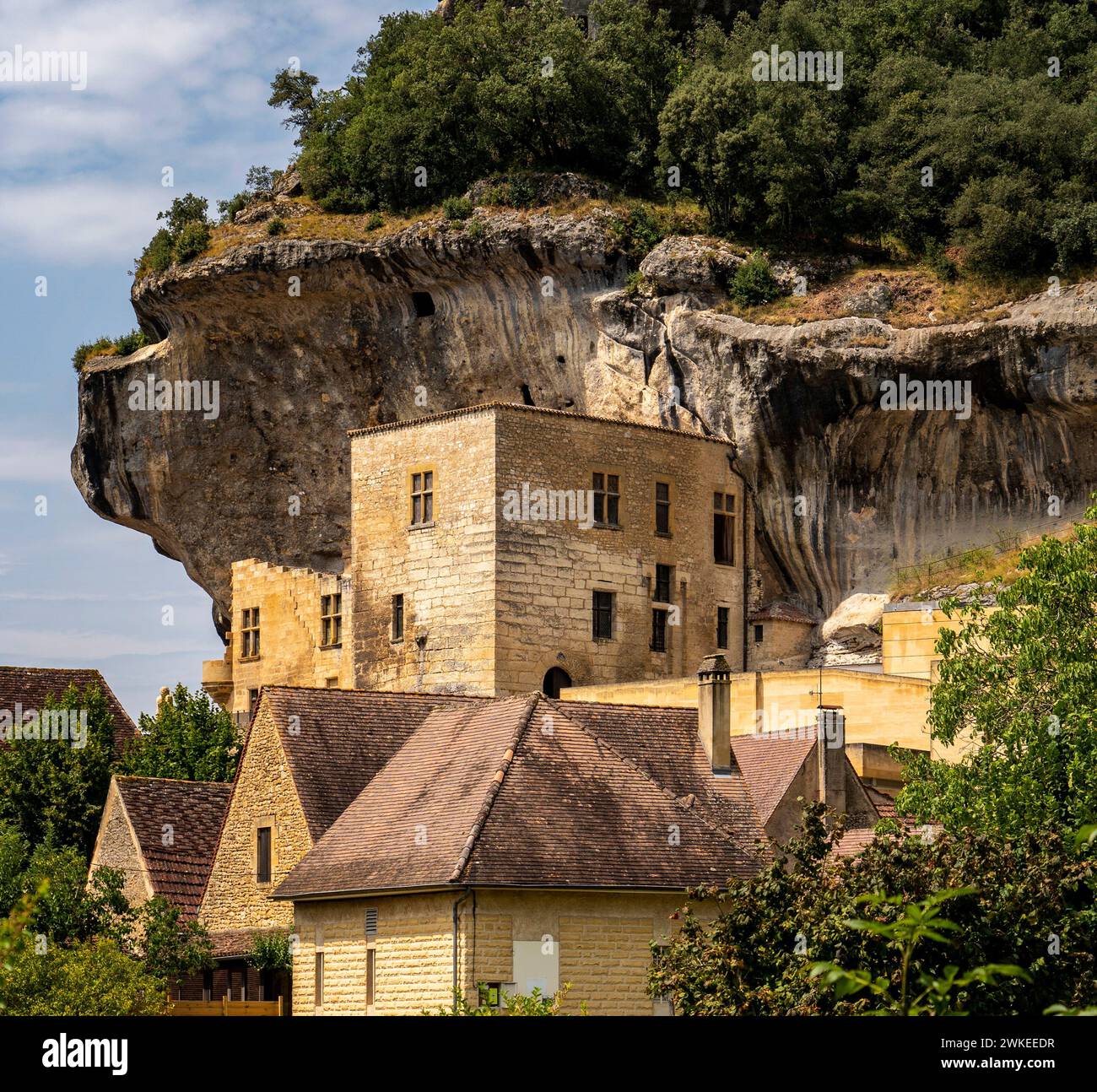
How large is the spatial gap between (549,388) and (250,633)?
9.75m

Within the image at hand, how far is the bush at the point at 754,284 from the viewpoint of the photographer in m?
46.8

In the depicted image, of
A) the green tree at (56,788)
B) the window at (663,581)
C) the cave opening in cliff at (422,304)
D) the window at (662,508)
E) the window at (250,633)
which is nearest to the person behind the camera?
the green tree at (56,788)

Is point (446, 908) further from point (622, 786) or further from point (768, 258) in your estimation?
point (768, 258)

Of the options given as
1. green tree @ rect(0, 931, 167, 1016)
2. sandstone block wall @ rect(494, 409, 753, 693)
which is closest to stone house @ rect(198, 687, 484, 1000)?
green tree @ rect(0, 931, 167, 1016)

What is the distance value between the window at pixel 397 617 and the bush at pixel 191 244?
13.1 meters

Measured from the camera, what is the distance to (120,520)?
58.3m

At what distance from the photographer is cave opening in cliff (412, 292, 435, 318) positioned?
5106 cm

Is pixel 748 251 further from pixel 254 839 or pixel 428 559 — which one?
pixel 254 839

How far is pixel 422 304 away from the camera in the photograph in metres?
51.3

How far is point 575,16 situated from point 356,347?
40.7ft

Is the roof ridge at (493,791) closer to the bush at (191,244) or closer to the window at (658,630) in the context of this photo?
the window at (658,630)

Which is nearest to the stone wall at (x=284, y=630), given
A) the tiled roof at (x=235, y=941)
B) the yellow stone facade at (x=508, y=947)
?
the tiled roof at (x=235, y=941)

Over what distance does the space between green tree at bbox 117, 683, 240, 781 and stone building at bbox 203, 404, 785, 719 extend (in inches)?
77.4
